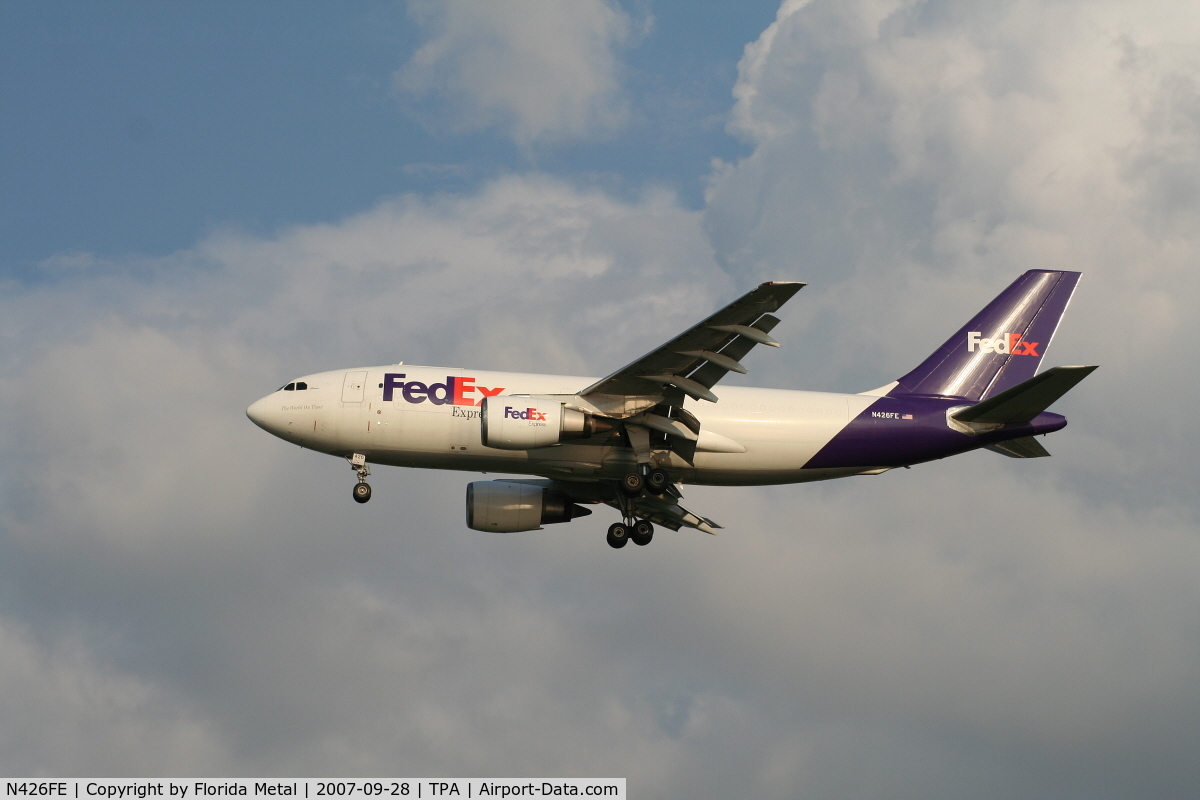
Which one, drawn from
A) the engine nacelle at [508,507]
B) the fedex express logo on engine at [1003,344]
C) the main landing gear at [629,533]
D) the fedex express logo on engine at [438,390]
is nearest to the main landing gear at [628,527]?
the main landing gear at [629,533]

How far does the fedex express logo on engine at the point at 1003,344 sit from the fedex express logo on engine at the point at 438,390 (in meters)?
15.7

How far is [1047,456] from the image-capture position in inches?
1487

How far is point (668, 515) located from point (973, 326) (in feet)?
38.9

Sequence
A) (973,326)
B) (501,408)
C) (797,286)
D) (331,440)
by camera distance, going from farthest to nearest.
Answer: (973,326) < (331,440) < (501,408) < (797,286)

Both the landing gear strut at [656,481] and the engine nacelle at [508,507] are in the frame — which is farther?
the engine nacelle at [508,507]

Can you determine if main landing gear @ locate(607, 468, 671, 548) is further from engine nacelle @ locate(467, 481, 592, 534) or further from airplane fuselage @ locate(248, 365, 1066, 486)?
engine nacelle @ locate(467, 481, 592, 534)

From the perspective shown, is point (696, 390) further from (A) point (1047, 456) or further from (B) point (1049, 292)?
(B) point (1049, 292)

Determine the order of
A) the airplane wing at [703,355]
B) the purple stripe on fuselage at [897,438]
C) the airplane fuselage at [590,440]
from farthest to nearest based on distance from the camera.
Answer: the purple stripe on fuselage at [897,438], the airplane fuselage at [590,440], the airplane wing at [703,355]

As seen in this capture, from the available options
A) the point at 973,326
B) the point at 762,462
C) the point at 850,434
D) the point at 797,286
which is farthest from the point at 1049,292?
the point at 797,286

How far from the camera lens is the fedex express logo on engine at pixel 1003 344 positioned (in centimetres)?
4062

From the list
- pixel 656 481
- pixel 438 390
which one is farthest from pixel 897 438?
pixel 438 390

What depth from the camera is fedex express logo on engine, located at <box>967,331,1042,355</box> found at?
40.6 m

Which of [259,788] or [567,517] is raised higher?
[567,517]

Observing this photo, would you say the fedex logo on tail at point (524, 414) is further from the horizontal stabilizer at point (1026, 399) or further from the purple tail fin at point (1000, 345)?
the horizontal stabilizer at point (1026, 399)
